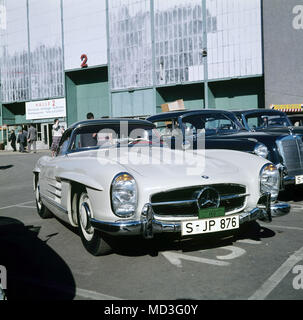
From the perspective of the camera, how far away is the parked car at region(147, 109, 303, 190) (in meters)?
6.02

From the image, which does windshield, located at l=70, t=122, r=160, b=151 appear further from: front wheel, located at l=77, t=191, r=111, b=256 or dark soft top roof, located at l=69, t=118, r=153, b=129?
front wheel, located at l=77, t=191, r=111, b=256

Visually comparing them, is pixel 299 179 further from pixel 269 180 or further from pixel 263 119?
pixel 263 119

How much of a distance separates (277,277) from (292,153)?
3458 mm

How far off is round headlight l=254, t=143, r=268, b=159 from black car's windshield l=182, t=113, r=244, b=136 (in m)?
1.17

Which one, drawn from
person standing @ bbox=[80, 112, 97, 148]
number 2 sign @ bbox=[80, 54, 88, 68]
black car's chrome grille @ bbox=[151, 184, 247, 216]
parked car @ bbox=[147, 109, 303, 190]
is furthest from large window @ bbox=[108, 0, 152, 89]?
black car's chrome grille @ bbox=[151, 184, 247, 216]

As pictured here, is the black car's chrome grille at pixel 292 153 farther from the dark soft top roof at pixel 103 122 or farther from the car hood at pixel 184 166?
the dark soft top roof at pixel 103 122

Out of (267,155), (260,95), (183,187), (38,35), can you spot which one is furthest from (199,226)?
(38,35)

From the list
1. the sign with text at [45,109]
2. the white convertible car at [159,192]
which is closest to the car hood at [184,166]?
the white convertible car at [159,192]

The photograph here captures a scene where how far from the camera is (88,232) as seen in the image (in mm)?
3926

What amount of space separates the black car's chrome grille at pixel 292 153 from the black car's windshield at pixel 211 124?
1148mm

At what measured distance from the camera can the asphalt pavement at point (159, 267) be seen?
9.62 ft

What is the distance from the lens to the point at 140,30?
1203 inches

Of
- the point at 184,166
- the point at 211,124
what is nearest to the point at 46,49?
the point at 211,124

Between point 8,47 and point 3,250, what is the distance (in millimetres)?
38868
